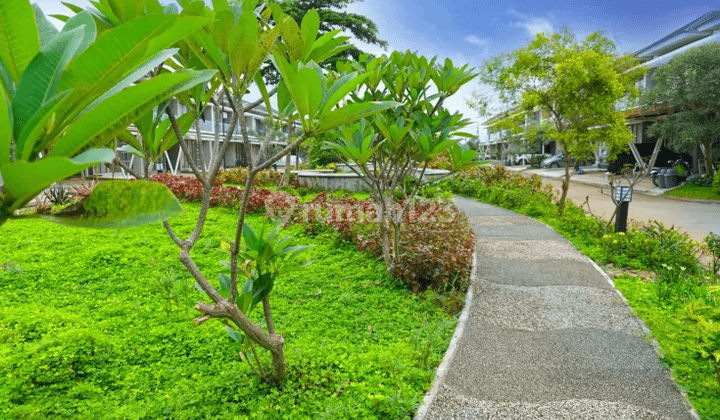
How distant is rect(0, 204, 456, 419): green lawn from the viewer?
276cm

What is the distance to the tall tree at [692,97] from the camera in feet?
52.9

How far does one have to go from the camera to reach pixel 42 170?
0.70 metres

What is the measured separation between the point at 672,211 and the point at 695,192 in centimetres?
492

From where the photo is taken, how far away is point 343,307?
4.50 m

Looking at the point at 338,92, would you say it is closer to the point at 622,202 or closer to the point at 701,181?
the point at 622,202

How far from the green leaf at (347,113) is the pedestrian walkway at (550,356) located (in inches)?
82.9

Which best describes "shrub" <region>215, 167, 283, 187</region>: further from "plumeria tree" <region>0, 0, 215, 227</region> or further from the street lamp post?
"plumeria tree" <region>0, 0, 215, 227</region>

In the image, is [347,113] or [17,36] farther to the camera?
[347,113]

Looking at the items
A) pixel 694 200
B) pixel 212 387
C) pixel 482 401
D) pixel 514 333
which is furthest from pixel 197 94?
pixel 694 200

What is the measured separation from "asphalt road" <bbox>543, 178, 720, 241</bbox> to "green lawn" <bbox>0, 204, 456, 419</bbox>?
671 cm

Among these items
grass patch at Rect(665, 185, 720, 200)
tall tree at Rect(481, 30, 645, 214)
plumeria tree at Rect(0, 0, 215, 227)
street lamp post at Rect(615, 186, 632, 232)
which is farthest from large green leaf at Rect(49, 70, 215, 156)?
grass patch at Rect(665, 185, 720, 200)

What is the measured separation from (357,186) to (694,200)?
11.6m

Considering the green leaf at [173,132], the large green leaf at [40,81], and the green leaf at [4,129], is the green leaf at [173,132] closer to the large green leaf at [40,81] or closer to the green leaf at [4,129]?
the large green leaf at [40,81]

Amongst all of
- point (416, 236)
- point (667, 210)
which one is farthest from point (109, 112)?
point (667, 210)
